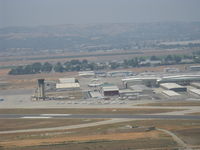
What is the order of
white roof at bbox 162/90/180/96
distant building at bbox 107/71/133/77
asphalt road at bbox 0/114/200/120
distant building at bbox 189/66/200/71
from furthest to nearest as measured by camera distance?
1. distant building at bbox 189/66/200/71
2. distant building at bbox 107/71/133/77
3. white roof at bbox 162/90/180/96
4. asphalt road at bbox 0/114/200/120

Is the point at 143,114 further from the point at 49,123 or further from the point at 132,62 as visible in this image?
the point at 132,62

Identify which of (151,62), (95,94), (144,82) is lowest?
(95,94)

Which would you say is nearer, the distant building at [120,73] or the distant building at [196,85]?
the distant building at [196,85]

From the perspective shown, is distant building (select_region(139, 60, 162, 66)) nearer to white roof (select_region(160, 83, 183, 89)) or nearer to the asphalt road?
white roof (select_region(160, 83, 183, 89))

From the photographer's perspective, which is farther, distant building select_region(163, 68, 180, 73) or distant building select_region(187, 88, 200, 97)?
distant building select_region(163, 68, 180, 73)

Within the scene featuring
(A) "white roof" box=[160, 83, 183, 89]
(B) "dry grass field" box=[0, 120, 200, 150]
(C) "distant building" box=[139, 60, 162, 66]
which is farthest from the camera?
(C) "distant building" box=[139, 60, 162, 66]

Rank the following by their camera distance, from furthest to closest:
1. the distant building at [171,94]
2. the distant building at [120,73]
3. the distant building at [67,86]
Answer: the distant building at [120,73] → the distant building at [67,86] → the distant building at [171,94]

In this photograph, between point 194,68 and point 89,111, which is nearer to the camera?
point 89,111

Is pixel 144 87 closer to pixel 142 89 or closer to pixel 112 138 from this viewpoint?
pixel 142 89

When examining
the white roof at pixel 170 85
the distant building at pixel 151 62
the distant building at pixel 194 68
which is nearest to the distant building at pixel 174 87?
the white roof at pixel 170 85

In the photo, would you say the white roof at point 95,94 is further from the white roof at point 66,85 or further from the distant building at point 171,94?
the distant building at point 171,94

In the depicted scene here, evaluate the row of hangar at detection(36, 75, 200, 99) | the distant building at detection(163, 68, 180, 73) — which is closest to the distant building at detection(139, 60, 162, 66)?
the distant building at detection(163, 68, 180, 73)

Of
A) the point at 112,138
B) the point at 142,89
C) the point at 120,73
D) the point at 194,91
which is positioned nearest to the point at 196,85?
the point at 194,91

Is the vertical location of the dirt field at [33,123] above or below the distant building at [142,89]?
below
